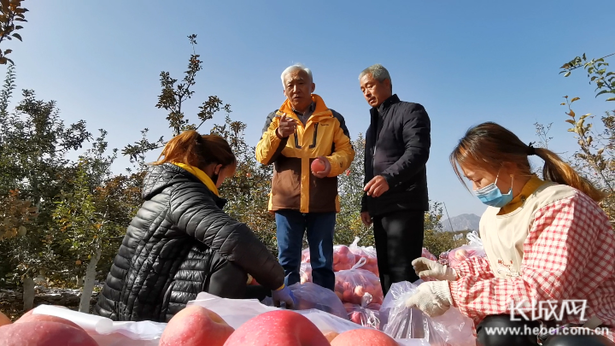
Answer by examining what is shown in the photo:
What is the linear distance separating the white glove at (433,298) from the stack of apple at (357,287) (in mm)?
1468

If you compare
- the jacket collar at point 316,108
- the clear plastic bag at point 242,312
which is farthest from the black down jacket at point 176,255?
the jacket collar at point 316,108

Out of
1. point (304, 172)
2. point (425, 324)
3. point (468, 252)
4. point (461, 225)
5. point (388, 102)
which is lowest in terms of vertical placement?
point (425, 324)

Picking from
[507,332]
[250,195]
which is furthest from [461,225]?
[507,332]

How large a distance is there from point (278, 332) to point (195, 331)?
9.6 inches

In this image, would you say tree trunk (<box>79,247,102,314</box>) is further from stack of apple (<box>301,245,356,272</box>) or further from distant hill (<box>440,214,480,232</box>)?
distant hill (<box>440,214,480,232</box>)

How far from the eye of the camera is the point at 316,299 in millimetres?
2086

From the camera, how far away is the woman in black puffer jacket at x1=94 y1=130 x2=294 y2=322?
1837 mm

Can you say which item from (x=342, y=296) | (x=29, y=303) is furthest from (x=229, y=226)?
(x=29, y=303)

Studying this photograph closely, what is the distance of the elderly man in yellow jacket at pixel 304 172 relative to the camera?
8.91ft

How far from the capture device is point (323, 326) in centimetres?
120

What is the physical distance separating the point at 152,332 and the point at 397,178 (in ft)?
5.60

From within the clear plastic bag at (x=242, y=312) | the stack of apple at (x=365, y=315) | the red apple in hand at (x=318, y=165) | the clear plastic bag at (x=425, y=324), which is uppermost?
the red apple in hand at (x=318, y=165)

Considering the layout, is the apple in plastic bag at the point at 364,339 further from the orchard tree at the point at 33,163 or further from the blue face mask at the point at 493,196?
the orchard tree at the point at 33,163

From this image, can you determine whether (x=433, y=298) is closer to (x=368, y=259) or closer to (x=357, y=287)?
(x=357, y=287)
